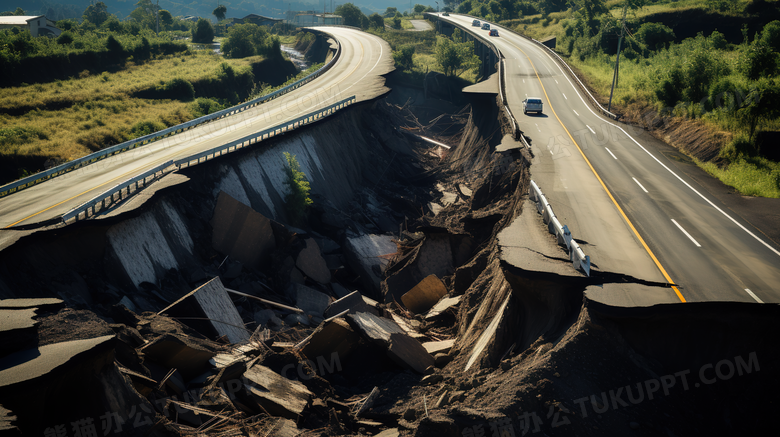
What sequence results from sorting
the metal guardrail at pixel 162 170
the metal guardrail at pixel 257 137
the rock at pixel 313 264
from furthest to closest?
the metal guardrail at pixel 257 137, the rock at pixel 313 264, the metal guardrail at pixel 162 170

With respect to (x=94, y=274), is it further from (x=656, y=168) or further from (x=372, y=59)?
(x=372, y=59)

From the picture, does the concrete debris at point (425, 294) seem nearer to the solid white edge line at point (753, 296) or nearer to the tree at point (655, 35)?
the solid white edge line at point (753, 296)

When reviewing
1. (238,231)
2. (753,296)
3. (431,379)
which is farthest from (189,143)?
(753,296)

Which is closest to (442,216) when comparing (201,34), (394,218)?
(394,218)

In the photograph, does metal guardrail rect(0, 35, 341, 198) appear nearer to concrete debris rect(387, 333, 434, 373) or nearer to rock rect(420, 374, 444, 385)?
concrete debris rect(387, 333, 434, 373)

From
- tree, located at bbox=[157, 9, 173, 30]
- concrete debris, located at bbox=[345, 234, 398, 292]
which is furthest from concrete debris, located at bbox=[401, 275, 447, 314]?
tree, located at bbox=[157, 9, 173, 30]

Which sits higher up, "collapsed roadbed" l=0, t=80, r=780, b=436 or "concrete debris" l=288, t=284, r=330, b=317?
"collapsed roadbed" l=0, t=80, r=780, b=436

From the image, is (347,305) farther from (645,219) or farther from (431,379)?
(645,219)

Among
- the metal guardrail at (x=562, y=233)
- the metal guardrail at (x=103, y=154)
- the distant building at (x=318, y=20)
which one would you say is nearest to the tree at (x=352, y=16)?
the distant building at (x=318, y=20)

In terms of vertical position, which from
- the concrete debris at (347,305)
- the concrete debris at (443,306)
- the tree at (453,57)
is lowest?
the concrete debris at (443,306)
